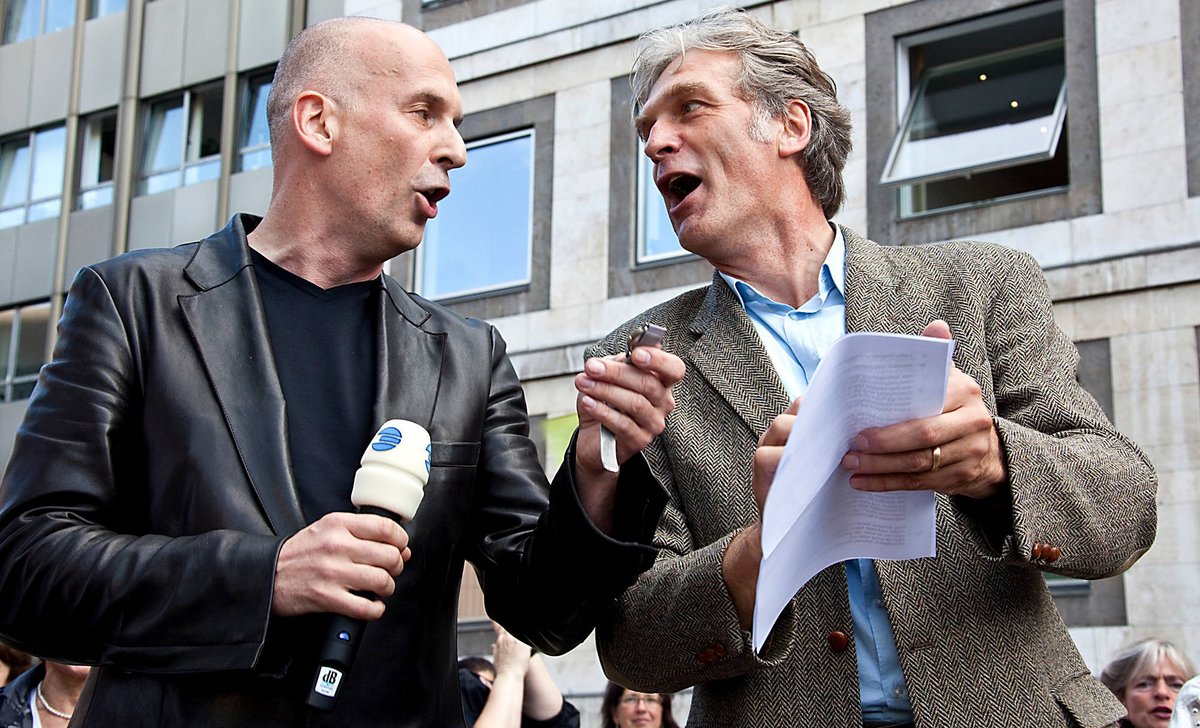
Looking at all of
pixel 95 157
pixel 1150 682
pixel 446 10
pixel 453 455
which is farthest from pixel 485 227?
pixel 453 455

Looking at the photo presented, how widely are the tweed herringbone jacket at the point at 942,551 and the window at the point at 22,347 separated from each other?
22.0 metres

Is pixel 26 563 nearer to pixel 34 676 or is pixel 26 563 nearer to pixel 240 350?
pixel 240 350

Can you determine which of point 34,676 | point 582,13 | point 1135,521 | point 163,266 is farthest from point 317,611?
point 582,13

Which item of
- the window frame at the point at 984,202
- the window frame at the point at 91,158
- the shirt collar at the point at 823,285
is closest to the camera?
the shirt collar at the point at 823,285

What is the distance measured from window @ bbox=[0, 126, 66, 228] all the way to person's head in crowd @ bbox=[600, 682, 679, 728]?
17.7 meters

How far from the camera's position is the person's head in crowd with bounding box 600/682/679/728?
9.18 meters

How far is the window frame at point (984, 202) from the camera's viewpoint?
562 inches

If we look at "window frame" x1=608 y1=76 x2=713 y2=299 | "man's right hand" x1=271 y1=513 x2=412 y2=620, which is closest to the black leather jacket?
"man's right hand" x1=271 y1=513 x2=412 y2=620

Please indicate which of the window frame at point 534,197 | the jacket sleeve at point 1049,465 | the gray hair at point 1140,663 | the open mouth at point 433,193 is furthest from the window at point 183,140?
the jacket sleeve at point 1049,465

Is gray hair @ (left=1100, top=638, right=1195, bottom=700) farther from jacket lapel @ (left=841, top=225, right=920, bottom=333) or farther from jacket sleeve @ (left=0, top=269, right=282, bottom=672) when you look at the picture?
jacket sleeve @ (left=0, top=269, right=282, bottom=672)

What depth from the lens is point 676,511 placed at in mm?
3514

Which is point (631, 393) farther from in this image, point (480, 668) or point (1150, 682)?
point (480, 668)

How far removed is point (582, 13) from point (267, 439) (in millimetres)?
15588

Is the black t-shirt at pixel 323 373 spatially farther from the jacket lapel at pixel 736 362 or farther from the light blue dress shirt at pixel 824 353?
the light blue dress shirt at pixel 824 353
